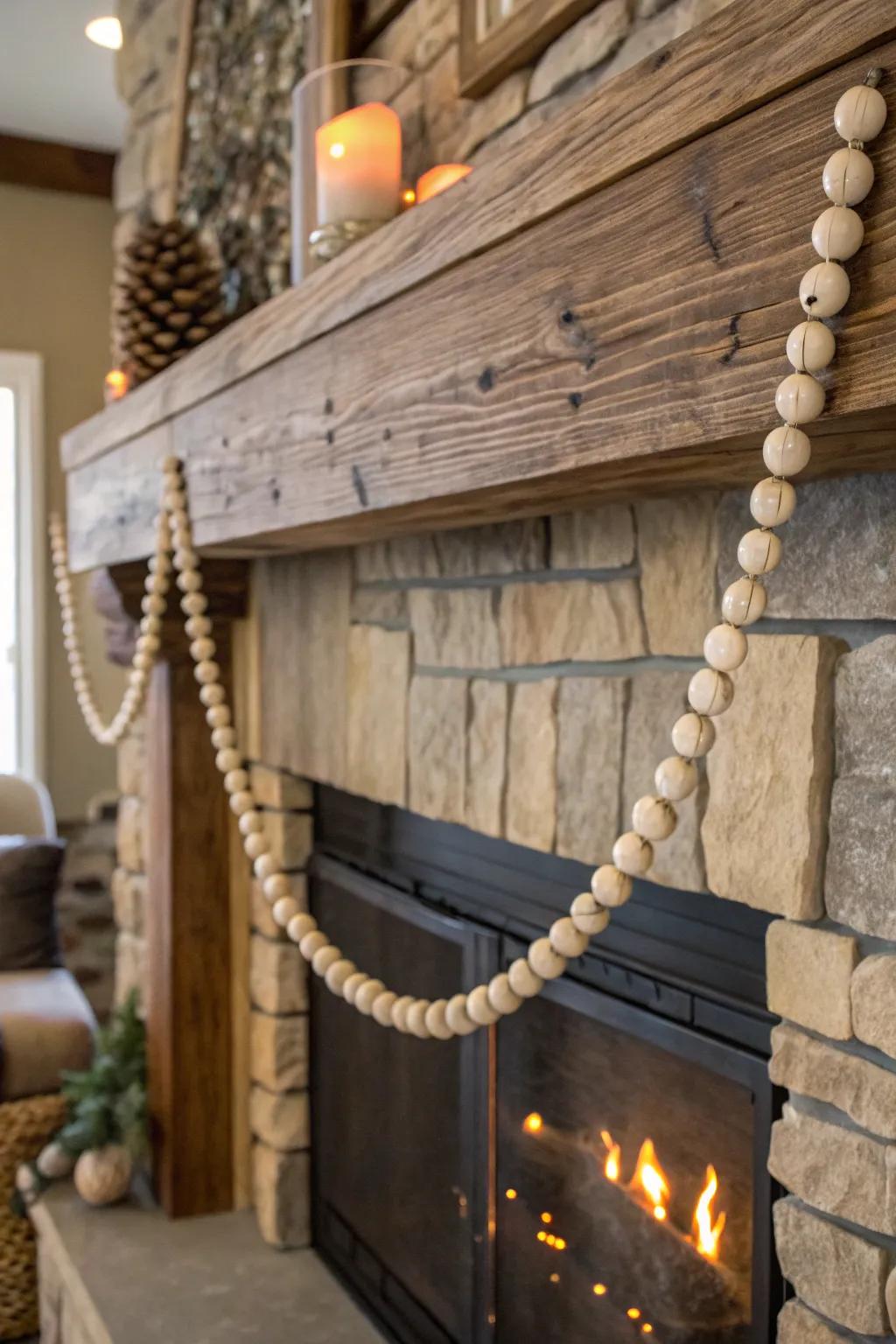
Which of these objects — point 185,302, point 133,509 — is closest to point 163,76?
point 185,302

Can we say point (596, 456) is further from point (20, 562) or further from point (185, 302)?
point (20, 562)

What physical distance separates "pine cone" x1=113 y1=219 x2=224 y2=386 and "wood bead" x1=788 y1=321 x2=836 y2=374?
147 cm

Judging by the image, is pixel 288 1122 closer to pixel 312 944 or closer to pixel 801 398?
pixel 312 944

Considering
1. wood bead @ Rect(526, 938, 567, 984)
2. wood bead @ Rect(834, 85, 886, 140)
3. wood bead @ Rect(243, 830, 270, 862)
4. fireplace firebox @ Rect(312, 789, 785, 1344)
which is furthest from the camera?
wood bead @ Rect(243, 830, 270, 862)

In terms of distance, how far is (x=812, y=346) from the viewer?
24.8 inches

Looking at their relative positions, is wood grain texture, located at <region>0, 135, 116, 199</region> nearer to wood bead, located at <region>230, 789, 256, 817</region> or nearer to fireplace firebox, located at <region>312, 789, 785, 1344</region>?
fireplace firebox, located at <region>312, 789, 785, 1344</region>

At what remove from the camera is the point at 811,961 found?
903mm

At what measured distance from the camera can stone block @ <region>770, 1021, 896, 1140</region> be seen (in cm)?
84

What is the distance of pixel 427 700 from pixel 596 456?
701 millimetres

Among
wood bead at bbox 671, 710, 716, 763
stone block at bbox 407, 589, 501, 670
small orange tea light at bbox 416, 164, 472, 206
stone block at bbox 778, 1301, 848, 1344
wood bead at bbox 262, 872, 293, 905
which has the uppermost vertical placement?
small orange tea light at bbox 416, 164, 472, 206

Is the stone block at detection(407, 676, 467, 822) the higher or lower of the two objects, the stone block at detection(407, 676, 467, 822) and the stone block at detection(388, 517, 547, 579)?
the lower

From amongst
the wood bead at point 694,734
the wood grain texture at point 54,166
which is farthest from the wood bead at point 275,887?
the wood grain texture at point 54,166

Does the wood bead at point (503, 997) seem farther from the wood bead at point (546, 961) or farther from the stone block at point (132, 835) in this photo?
the stone block at point (132, 835)

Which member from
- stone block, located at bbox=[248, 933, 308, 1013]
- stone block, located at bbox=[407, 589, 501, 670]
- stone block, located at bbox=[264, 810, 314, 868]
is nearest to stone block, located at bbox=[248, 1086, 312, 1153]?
stone block, located at bbox=[248, 933, 308, 1013]
